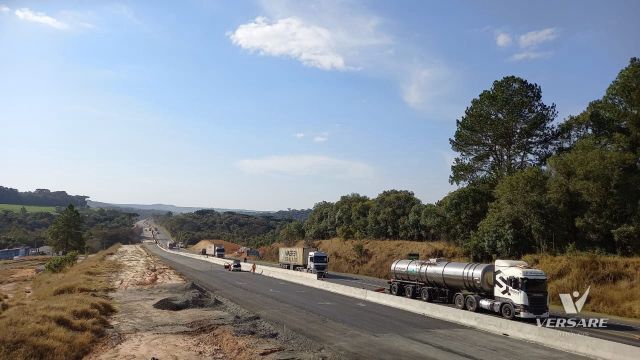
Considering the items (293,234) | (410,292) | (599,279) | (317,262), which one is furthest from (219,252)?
(599,279)

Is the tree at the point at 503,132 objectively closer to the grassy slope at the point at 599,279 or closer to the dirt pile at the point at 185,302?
the grassy slope at the point at 599,279

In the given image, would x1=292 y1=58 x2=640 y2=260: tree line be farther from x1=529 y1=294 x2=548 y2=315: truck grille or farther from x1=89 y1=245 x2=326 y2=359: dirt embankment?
x1=89 y1=245 x2=326 y2=359: dirt embankment

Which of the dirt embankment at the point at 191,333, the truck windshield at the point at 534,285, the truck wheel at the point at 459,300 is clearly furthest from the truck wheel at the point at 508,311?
the dirt embankment at the point at 191,333

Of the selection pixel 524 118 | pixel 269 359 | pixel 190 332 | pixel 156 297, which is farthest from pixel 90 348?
pixel 524 118

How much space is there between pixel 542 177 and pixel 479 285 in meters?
19.9

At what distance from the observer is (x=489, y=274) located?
29.2m

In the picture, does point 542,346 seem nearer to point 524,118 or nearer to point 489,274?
point 489,274

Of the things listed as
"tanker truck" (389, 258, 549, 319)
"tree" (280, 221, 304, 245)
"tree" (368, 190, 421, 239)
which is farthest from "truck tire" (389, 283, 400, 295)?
"tree" (280, 221, 304, 245)

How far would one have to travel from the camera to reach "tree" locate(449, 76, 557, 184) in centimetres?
5016

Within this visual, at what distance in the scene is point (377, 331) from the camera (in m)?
24.0

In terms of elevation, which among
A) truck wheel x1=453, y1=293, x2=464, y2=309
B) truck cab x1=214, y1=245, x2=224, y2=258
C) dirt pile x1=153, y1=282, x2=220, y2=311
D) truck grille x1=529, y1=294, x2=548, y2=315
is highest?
truck grille x1=529, y1=294, x2=548, y2=315

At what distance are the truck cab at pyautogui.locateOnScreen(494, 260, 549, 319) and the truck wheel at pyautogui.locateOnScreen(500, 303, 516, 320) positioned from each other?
11 cm

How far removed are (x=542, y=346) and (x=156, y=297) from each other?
2754cm

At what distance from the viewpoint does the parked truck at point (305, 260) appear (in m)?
62.2
